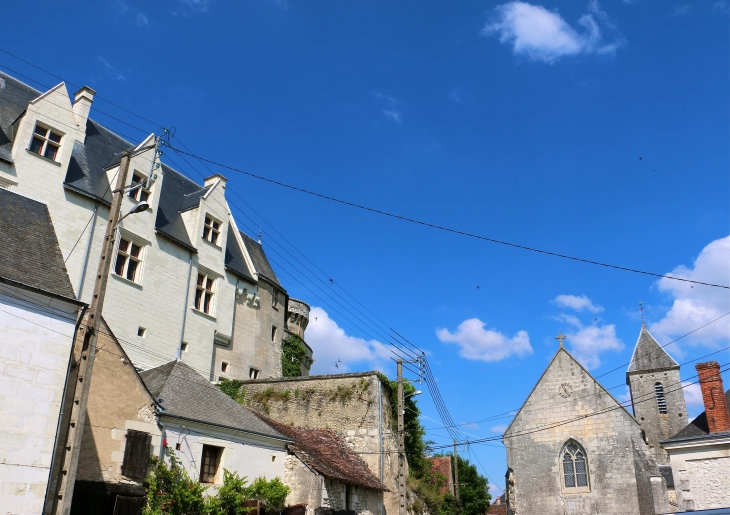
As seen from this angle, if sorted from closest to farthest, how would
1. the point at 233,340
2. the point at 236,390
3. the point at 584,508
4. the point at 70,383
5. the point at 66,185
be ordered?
the point at 70,383, the point at 66,185, the point at 584,508, the point at 236,390, the point at 233,340

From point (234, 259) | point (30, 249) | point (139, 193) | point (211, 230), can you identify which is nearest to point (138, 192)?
point (139, 193)

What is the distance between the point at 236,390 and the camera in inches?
1038

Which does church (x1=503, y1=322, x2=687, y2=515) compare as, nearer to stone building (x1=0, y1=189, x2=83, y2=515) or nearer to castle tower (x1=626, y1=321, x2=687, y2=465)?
stone building (x1=0, y1=189, x2=83, y2=515)

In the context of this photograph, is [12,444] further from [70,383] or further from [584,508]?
[584,508]

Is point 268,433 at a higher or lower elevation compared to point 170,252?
lower

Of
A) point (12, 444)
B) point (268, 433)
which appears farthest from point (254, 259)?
point (12, 444)

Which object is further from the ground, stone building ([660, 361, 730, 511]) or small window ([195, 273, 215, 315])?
small window ([195, 273, 215, 315])

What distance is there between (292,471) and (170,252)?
11923mm

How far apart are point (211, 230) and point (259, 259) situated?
6.05 meters

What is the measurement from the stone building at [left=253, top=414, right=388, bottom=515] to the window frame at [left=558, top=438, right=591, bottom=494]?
27.7 ft

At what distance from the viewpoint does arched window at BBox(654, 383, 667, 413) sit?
186 ft

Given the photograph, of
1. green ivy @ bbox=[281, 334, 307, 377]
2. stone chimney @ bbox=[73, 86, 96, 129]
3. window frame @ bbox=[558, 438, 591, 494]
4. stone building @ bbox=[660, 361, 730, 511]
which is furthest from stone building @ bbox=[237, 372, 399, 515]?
stone chimney @ bbox=[73, 86, 96, 129]

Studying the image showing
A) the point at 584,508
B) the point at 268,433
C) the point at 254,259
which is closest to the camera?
the point at 268,433

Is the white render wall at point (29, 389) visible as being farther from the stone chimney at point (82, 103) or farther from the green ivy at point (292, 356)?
the green ivy at point (292, 356)
